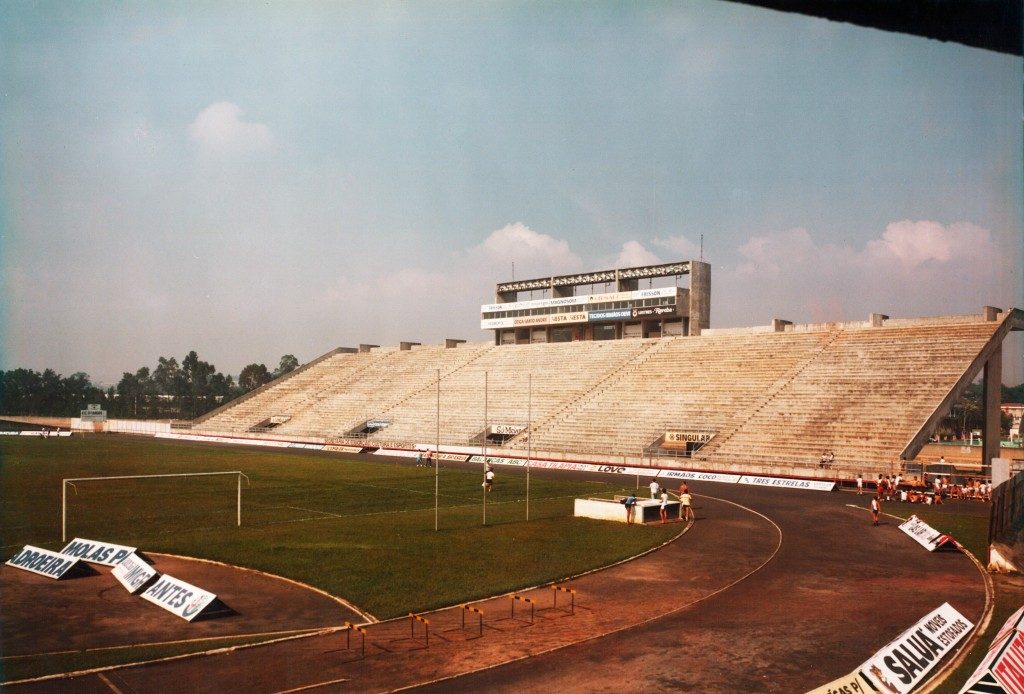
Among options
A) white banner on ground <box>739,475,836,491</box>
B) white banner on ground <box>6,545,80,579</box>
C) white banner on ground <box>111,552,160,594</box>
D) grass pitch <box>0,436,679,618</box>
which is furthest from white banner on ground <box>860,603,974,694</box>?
white banner on ground <box>739,475,836,491</box>

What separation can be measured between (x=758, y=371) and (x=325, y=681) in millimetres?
58977

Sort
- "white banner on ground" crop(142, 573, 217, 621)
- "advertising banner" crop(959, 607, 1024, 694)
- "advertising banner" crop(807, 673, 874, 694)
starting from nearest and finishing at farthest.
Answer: "advertising banner" crop(959, 607, 1024, 694), "advertising banner" crop(807, 673, 874, 694), "white banner on ground" crop(142, 573, 217, 621)

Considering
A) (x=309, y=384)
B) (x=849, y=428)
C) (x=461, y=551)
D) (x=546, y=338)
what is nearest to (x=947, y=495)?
(x=849, y=428)

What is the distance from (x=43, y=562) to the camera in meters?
21.5

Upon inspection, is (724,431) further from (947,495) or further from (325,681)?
(325,681)

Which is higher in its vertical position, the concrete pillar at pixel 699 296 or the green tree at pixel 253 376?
the concrete pillar at pixel 699 296

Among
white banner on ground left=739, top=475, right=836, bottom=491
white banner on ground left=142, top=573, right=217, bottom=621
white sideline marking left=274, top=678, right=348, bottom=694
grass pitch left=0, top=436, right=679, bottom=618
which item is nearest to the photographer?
white sideline marking left=274, top=678, right=348, bottom=694

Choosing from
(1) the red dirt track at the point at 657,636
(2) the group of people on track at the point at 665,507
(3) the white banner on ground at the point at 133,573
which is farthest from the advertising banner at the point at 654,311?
(3) the white banner on ground at the point at 133,573

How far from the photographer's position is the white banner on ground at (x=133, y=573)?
64.1 ft

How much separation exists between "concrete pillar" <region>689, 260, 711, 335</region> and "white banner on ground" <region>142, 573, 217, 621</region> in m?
68.3

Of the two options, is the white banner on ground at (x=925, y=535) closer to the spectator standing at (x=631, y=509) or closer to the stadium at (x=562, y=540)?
the stadium at (x=562, y=540)

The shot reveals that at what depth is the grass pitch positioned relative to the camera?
21594 millimetres

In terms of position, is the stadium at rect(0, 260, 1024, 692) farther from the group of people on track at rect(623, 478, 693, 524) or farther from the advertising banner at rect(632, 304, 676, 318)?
the advertising banner at rect(632, 304, 676, 318)

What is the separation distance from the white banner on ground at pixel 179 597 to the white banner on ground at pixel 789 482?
36661 mm
